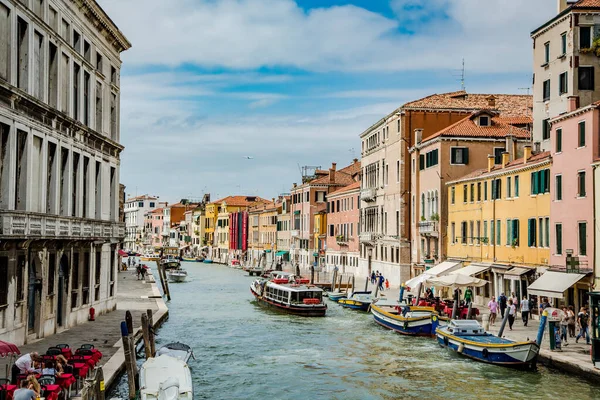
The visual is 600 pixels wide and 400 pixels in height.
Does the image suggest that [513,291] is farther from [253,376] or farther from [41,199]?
[41,199]

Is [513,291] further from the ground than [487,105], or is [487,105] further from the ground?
[487,105]

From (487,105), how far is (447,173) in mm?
9319

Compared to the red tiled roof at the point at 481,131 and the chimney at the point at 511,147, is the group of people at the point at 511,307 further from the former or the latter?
the red tiled roof at the point at 481,131

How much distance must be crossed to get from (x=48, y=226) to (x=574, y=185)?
53.4 ft

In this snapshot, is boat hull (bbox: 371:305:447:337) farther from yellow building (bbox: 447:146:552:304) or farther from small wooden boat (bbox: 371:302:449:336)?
yellow building (bbox: 447:146:552:304)

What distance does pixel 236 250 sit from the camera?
107875 millimetres

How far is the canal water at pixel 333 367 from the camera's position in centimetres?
1859

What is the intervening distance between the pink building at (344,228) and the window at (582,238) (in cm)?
3488

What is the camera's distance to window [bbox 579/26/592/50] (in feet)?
103

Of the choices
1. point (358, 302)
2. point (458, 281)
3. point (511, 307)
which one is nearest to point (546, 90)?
point (458, 281)

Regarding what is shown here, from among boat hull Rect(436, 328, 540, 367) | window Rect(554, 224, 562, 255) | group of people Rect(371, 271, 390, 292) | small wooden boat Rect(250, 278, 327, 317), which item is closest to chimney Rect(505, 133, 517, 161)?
window Rect(554, 224, 562, 255)

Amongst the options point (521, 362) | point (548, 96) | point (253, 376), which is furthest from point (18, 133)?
point (548, 96)

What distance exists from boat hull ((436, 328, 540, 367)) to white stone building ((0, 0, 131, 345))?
477 inches

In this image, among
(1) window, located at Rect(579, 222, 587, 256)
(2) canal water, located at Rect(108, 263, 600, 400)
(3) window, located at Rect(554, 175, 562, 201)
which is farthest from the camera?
(3) window, located at Rect(554, 175, 562, 201)
